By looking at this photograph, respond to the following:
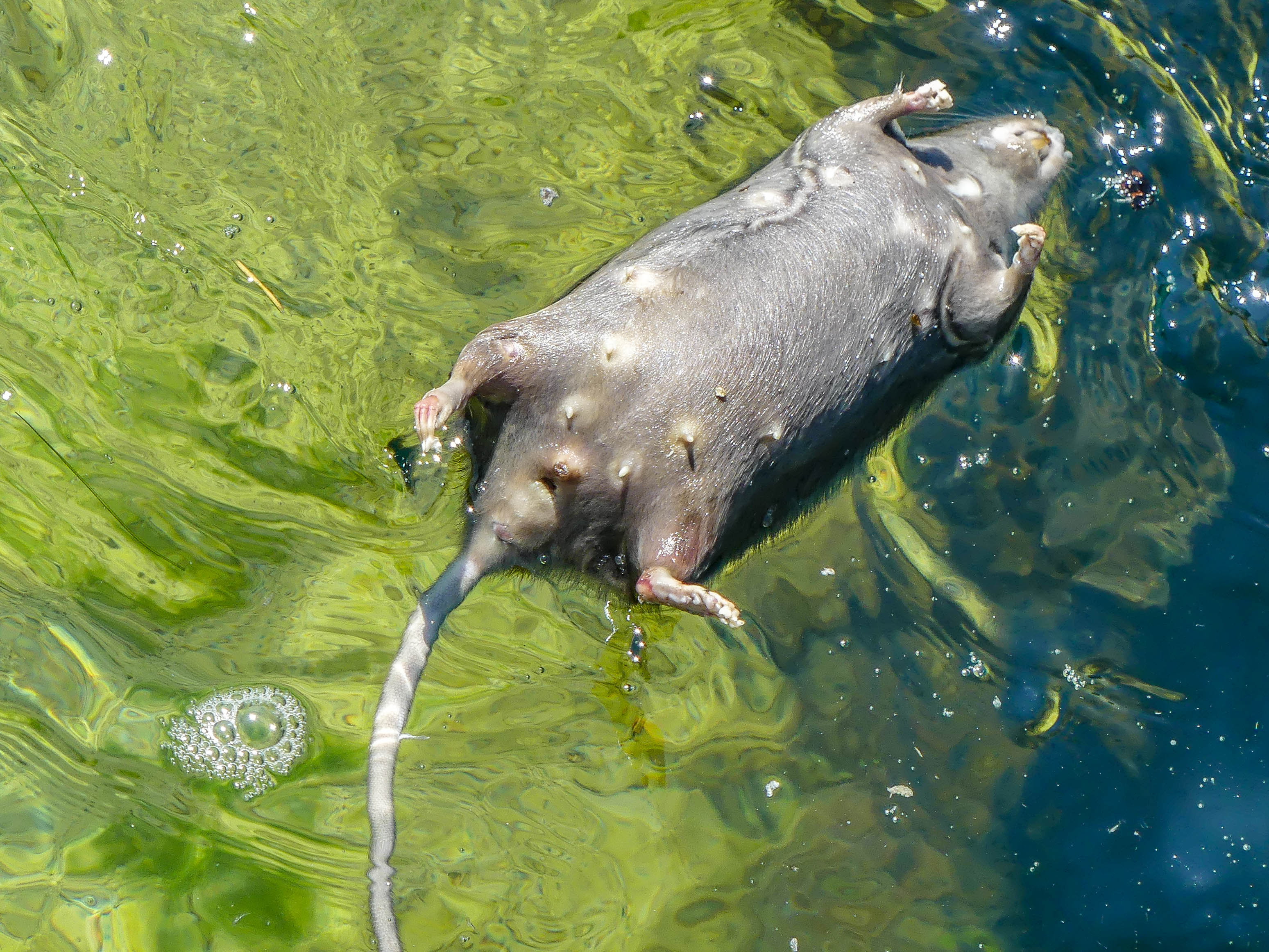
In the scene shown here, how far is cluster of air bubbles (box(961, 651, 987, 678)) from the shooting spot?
4.29 metres

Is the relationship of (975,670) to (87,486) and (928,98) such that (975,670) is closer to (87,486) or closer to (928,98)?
(928,98)

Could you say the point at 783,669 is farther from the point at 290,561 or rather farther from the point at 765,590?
the point at 290,561

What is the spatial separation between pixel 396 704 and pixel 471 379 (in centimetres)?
104

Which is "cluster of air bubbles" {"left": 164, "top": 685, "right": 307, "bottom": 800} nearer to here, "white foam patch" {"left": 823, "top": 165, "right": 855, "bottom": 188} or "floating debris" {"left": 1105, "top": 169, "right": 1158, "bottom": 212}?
"white foam patch" {"left": 823, "top": 165, "right": 855, "bottom": 188}

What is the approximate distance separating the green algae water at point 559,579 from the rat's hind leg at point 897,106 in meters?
0.77

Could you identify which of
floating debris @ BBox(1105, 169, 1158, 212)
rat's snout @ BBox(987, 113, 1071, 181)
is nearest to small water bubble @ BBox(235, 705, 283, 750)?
rat's snout @ BBox(987, 113, 1071, 181)

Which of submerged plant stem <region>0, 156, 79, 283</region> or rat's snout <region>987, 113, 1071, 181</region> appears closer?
submerged plant stem <region>0, 156, 79, 283</region>

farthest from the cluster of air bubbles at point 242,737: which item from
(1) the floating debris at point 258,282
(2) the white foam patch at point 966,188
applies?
(2) the white foam patch at point 966,188

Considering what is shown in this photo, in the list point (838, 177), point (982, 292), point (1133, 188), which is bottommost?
point (982, 292)

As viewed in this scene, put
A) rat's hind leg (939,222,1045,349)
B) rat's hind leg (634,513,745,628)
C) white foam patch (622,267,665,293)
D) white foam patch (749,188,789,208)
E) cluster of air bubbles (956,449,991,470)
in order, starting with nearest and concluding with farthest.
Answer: rat's hind leg (634,513,745,628) < white foam patch (622,267,665,293) < white foam patch (749,188,789,208) < rat's hind leg (939,222,1045,349) < cluster of air bubbles (956,449,991,470)

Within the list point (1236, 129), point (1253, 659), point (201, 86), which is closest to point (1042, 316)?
point (1236, 129)

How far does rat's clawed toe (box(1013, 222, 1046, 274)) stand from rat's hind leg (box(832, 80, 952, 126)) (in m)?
0.67

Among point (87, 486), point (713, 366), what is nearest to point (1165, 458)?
point (713, 366)

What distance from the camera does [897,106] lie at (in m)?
4.33
